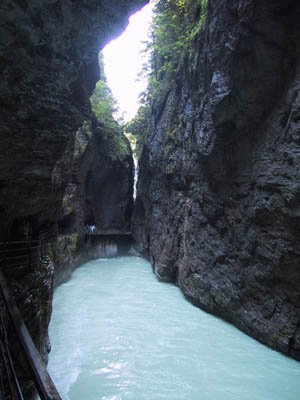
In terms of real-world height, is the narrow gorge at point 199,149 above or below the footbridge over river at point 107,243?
above

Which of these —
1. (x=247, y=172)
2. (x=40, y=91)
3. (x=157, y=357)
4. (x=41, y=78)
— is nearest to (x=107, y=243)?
(x=157, y=357)

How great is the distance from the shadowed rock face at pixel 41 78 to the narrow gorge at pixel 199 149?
20 mm

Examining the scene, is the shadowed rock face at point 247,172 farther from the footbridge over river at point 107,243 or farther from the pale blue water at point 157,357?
the footbridge over river at point 107,243

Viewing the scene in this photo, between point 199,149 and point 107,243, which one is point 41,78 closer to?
point 199,149

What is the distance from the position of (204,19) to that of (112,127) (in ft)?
43.2

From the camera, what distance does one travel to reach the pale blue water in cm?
499

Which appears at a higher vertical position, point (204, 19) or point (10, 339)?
point (204, 19)

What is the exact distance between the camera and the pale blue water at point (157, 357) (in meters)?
4.99

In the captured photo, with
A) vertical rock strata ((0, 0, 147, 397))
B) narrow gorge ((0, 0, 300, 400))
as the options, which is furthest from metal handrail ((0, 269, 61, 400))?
vertical rock strata ((0, 0, 147, 397))

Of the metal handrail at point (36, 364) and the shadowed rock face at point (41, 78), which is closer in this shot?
the metal handrail at point (36, 364)

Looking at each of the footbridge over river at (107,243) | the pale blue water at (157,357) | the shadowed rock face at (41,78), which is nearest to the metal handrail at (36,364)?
the pale blue water at (157,357)

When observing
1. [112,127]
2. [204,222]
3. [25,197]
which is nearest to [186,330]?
[204,222]

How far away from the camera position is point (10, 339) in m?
3.67

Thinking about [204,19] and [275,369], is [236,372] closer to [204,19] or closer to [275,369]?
[275,369]
